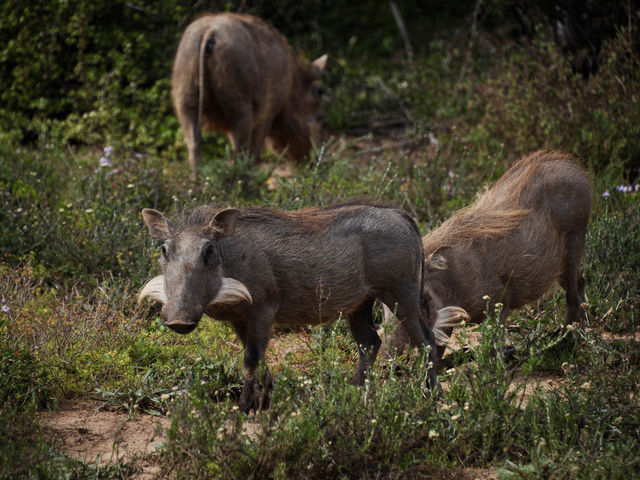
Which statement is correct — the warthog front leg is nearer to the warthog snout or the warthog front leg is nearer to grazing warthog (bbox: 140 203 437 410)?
grazing warthog (bbox: 140 203 437 410)

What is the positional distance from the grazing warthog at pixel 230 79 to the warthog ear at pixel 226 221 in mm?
3585

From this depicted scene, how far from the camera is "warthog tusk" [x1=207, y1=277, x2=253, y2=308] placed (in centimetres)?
349

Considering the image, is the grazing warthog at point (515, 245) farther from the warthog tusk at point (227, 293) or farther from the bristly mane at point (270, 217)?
the warthog tusk at point (227, 293)

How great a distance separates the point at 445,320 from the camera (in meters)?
4.23

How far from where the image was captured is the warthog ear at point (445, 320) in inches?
165

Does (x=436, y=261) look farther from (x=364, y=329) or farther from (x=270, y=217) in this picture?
(x=270, y=217)

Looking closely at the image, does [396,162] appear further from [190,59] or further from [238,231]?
[238,231]

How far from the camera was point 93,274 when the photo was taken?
5.15 metres

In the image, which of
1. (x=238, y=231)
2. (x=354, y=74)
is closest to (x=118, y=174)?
(x=238, y=231)

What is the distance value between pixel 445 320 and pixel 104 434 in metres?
1.72

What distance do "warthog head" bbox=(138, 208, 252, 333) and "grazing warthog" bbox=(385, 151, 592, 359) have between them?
974 millimetres

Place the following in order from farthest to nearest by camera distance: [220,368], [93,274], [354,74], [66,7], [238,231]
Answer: [354,74] → [66,7] → [93,274] → [220,368] → [238,231]

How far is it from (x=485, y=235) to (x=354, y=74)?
715 cm

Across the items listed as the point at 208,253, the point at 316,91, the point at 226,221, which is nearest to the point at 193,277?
the point at 208,253
